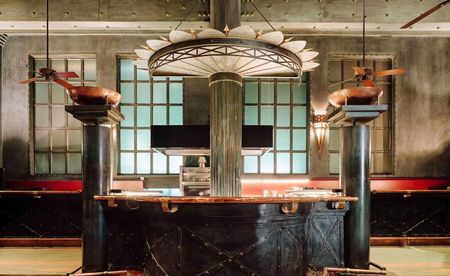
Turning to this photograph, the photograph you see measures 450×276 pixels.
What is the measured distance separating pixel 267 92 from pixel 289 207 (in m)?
5.06

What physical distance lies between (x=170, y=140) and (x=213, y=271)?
2.86m

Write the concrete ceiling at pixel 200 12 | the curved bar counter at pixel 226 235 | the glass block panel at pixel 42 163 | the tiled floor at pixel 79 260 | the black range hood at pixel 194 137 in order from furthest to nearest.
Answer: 1. the glass block panel at pixel 42 163
2. the concrete ceiling at pixel 200 12
3. the black range hood at pixel 194 137
4. the tiled floor at pixel 79 260
5. the curved bar counter at pixel 226 235

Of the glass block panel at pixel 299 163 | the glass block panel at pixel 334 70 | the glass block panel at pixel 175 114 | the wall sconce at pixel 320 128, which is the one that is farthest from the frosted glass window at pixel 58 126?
the glass block panel at pixel 334 70

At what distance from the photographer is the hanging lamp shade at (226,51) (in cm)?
353

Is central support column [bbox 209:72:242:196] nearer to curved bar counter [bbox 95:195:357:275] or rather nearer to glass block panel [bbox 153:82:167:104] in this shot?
curved bar counter [bbox 95:195:357:275]

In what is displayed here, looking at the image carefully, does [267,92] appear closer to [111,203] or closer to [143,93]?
[143,93]

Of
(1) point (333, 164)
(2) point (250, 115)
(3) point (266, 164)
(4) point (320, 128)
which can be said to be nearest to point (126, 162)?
(2) point (250, 115)

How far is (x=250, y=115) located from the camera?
8.37 metres

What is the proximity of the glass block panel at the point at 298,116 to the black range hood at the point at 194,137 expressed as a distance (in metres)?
2.45

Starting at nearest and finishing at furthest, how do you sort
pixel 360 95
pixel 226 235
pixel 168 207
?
pixel 168 207 < pixel 226 235 < pixel 360 95

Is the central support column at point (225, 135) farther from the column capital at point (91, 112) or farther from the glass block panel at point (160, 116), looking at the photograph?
the glass block panel at point (160, 116)

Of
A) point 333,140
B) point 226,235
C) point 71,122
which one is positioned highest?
point 71,122

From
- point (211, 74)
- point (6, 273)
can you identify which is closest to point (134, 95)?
point (211, 74)

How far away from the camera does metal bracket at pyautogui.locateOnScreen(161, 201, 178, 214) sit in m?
3.53
